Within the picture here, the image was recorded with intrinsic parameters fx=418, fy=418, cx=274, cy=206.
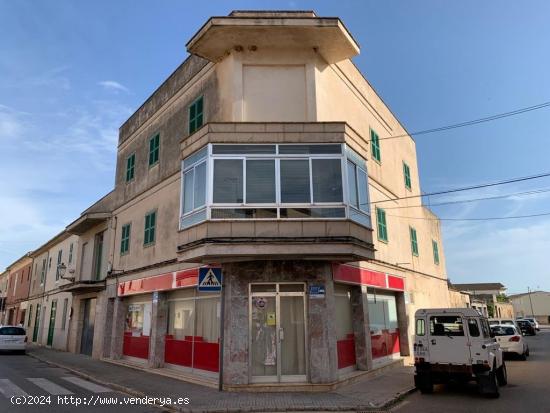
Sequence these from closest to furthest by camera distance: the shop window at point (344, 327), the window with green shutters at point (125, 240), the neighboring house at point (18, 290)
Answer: the shop window at point (344, 327)
the window with green shutters at point (125, 240)
the neighboring house at point (18, 290)

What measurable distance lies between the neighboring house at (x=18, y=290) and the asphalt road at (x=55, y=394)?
26.2m

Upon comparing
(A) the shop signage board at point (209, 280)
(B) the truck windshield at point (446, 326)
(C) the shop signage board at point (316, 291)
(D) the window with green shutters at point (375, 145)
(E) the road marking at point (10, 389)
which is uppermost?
(D) the window with green shutters at point (375, 145)

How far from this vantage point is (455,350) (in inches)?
402

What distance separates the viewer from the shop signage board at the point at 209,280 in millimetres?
11008

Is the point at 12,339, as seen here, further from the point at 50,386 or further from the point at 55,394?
the point at 55,394

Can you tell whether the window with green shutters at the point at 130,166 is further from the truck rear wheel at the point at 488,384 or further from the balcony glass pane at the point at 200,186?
the truck rear wheel at the point at 488,384

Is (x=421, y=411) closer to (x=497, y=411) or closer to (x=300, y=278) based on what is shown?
(x=497, y=411)

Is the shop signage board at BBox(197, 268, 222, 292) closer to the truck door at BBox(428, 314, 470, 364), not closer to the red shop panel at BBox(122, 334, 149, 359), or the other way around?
the truck door at BBox(428, 314, 470, 364)

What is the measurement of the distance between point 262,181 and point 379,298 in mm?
7721

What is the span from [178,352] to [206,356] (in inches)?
76.0

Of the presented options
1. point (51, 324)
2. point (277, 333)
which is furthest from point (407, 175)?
point (51, 324)

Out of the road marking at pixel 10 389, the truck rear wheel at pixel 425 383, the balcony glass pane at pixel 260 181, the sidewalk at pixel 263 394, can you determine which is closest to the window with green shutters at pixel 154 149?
the balcony glass pane at pixel 260 181

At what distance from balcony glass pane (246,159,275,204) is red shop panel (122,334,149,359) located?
8.45 m

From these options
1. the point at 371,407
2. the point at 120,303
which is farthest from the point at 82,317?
the point at 371,407
